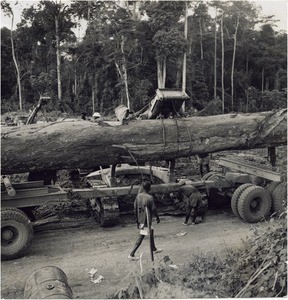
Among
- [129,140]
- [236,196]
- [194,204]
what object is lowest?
[194,204]

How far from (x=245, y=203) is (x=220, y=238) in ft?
4.16

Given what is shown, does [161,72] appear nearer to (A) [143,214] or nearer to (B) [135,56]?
(B) [135,56]

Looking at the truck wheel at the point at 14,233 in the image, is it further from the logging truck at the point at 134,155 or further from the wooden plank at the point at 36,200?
the wooden plank at the point at 36,200

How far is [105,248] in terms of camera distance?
7918 mm

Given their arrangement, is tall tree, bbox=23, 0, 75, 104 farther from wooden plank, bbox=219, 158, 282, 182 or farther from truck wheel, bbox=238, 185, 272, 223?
truck wheel, bbox=238, 185, 272, 223

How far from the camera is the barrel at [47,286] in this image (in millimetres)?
4695

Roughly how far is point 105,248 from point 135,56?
30.6 m

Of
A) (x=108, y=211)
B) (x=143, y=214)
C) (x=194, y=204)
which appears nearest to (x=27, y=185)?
(x=108, y=211)

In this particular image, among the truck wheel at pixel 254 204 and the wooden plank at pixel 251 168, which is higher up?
the wooden plank at pixel 251 168

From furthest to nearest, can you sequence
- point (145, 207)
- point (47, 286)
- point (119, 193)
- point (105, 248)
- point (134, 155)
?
point (134, 155), point (119, 193), point (105, 248), point (145, 207), point (47, 286)

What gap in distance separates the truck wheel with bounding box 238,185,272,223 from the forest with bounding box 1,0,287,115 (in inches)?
972

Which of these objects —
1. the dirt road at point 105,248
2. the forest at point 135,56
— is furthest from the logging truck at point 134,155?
the forest at point 135,56

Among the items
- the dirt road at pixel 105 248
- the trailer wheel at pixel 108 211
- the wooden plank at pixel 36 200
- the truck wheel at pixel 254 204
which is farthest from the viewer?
the truck wheel at pixel 254 204

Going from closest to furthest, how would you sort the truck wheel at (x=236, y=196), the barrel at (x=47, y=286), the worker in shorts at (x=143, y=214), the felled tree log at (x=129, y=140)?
the barrel at (x=47, y=286) → the worker in shorts at (x=143, y=214) → the felled tree log at (x=129, y=140) → the truck wheel at (x=236, y=196)
